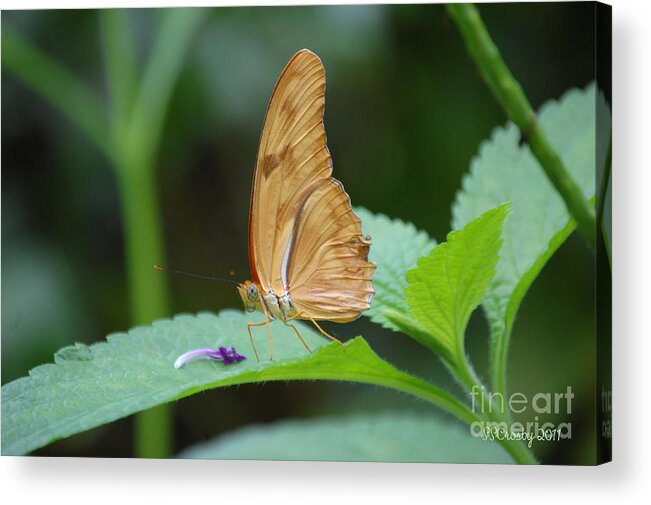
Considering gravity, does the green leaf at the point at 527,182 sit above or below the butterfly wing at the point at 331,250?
above

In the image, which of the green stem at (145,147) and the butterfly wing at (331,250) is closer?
the butterfly wing at (331,250)

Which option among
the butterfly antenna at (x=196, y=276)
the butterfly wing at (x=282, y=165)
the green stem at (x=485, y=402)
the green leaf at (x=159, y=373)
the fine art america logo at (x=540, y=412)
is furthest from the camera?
the butterfly antenna at (x=196, y=276)

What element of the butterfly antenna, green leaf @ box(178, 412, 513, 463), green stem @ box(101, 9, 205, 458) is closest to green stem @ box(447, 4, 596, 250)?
green leaf @ box(178, 412, 513, 463)

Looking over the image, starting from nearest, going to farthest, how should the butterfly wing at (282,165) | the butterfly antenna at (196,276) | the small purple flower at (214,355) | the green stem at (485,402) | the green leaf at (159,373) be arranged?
the green leaf at (159,373) < the green stem at (485,402) < the small purple flower at (214,355) < the butterfly wing at (282,165) < the butterfly antenna at (196,276)

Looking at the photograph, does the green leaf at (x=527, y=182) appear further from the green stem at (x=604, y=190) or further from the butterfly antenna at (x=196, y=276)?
the butterfly antenna at (x=196, y=276)

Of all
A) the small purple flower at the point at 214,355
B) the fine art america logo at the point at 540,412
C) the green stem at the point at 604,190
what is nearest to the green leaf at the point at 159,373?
the small purple flower at the point at 214,355

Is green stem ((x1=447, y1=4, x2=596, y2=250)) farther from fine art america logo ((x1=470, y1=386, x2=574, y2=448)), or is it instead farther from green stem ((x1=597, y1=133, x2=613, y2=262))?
fine art america logo ((x1=470, y1=386, x2=574, y2=448))

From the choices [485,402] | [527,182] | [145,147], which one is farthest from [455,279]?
[145,147]

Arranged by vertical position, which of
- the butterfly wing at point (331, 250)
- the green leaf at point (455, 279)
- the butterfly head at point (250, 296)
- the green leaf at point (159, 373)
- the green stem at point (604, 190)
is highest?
the green stem at point (604, 190)
